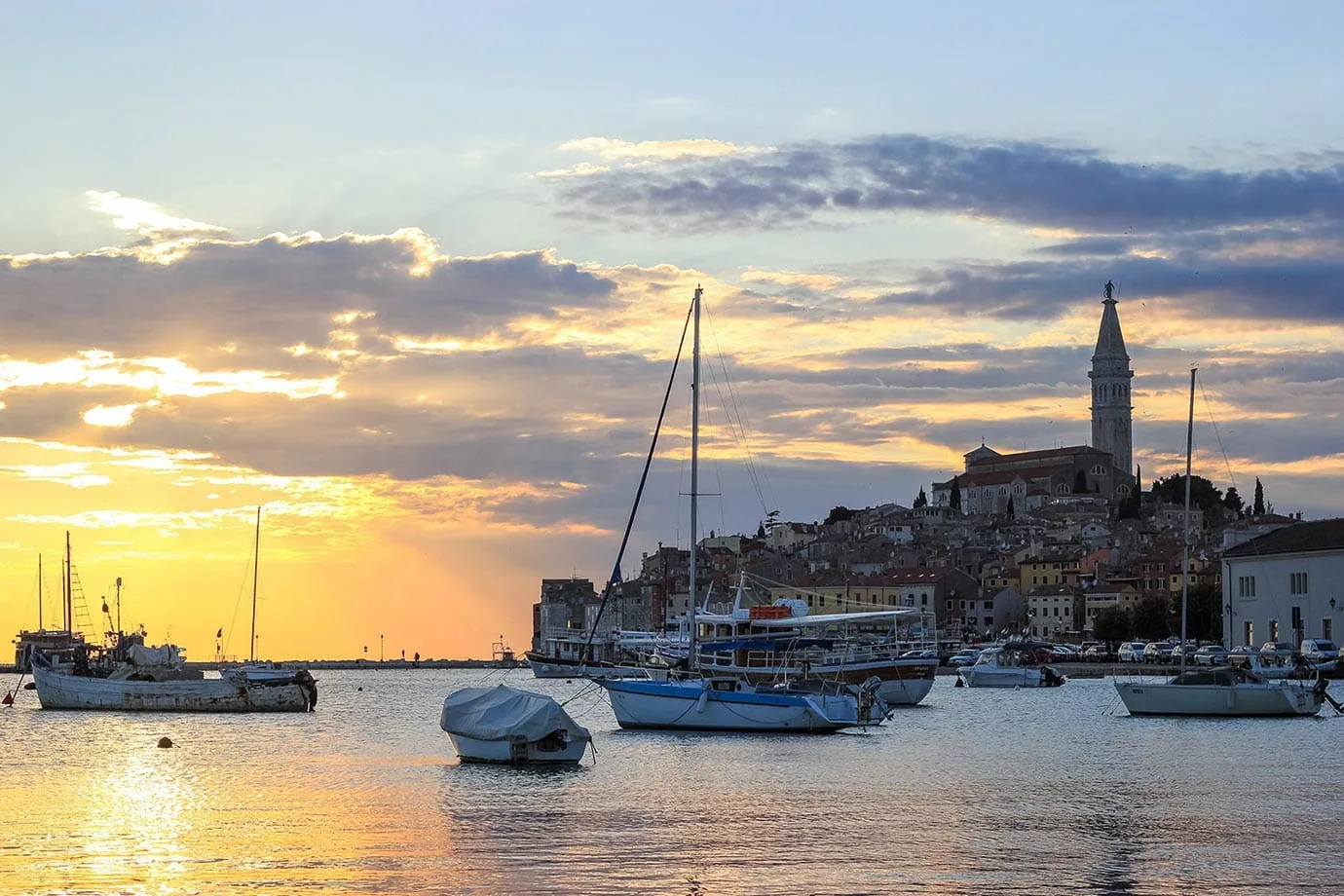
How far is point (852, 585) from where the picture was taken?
180m

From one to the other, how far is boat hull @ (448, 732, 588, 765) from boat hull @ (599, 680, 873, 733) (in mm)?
10578

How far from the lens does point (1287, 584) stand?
112 metres

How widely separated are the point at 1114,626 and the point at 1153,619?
17.8ft

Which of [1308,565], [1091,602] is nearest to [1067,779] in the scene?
[1308,565]

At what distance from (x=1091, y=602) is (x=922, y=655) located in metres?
95.6

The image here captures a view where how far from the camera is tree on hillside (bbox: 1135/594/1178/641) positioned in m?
143

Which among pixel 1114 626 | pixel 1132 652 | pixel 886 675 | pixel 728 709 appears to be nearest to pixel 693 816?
pixel 728 709

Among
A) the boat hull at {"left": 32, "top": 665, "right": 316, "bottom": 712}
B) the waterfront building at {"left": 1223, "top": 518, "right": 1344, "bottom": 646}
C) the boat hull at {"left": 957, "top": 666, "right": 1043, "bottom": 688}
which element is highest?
the waterfront building at {"left": 1223, "top": 518, "right": 1344, "bottom": 646}

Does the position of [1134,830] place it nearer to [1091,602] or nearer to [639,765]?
[639,765]

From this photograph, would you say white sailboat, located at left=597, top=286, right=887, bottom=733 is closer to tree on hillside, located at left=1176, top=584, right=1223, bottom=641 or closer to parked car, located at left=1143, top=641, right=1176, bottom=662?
parked car, located at left=1143, top=641, right=1176, bottom=662

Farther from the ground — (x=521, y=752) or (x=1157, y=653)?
(x=521, y=752)

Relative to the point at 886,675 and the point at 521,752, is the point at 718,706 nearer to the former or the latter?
the point at 521,752

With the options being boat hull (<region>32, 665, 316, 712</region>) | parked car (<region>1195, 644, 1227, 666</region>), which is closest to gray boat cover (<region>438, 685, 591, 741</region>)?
boat hull (<region>32, 665, 316, 712</region>)

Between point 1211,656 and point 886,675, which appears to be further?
point 1211,656
